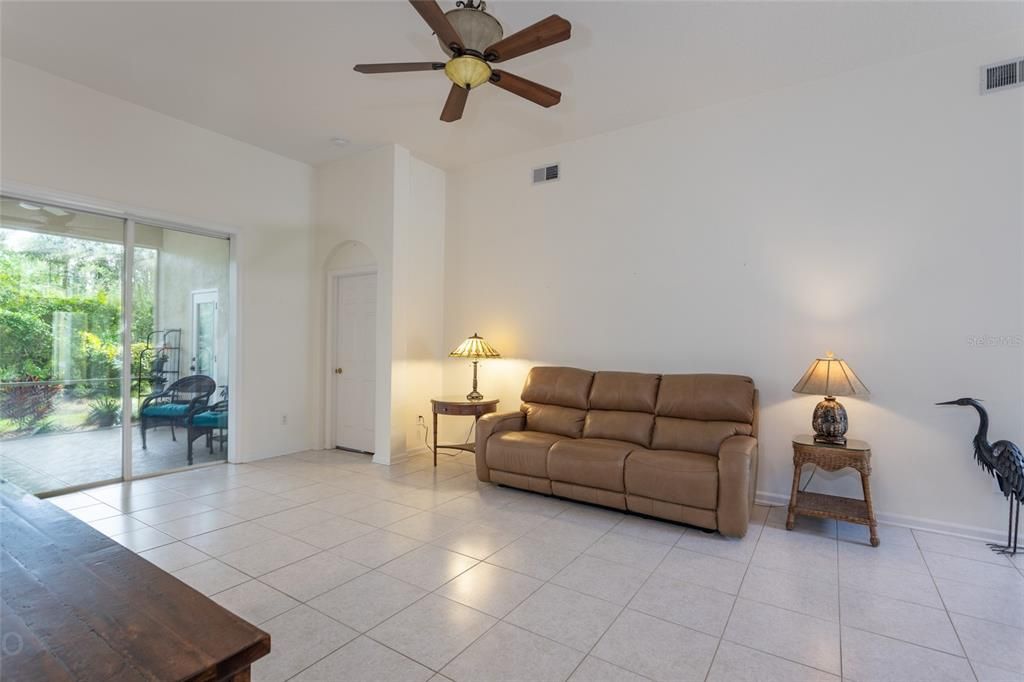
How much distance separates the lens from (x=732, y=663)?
6.20ft

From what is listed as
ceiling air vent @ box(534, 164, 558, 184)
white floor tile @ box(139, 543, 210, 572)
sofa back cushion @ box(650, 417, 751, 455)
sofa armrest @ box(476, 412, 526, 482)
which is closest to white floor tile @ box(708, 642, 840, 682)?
sofa back cushion @ box(650, 417, 751, 455)

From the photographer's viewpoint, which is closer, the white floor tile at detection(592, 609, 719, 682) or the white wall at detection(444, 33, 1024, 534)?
the white floor tile at detection(592, 609, 719, 682)

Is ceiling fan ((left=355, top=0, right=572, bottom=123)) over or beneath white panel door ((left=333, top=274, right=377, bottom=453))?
over

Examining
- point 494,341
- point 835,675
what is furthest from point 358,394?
point 835,675

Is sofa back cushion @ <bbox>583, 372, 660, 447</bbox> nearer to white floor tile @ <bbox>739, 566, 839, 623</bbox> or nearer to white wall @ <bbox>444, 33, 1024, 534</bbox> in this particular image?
white wall @ <bbox>444, 33, 1024, 534</bbox>

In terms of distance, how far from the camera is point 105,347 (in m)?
4.05

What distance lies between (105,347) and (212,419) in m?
1.14

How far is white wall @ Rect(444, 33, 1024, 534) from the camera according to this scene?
10.2ft

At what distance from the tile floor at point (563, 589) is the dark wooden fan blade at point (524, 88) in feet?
8.97

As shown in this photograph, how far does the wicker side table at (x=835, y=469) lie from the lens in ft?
9.89

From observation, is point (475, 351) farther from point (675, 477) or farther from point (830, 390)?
point (830, 390)

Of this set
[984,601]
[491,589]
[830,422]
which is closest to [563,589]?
[491,589]

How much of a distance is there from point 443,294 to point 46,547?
4.44 metres

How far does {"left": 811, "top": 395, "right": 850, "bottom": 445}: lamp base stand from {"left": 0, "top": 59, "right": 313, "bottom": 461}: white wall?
192 inches
